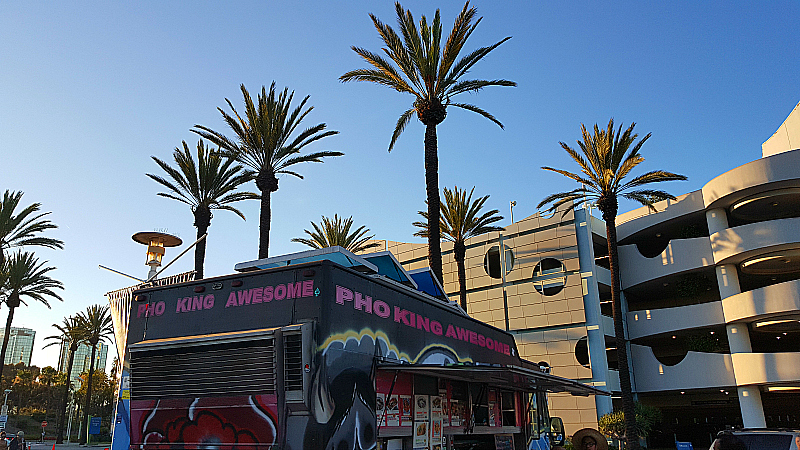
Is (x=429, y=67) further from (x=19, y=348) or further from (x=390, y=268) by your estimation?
(x=19, y=348)

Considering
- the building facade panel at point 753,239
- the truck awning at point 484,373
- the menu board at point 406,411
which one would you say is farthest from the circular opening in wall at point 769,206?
the menu board at point 406,411

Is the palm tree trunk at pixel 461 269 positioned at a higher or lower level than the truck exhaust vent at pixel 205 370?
higher

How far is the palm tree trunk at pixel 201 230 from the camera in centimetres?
2256

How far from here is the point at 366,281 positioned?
6.88m

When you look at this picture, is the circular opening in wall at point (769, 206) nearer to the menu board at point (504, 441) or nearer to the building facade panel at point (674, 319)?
the building facade panel at point (674, 319)

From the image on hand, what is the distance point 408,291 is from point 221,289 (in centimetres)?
246

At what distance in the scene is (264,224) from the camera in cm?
2088

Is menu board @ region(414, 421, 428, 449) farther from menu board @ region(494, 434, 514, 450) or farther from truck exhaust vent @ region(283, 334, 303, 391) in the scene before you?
menu board @ region(494, 434, 514, 450)

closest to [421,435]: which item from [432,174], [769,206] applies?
[432,174]

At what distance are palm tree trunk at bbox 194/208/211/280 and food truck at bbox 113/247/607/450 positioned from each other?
15708mm

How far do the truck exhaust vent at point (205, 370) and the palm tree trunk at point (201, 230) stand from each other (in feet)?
52.9

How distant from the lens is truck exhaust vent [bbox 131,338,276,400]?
244 inches

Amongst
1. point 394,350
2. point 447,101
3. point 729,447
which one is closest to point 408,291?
point 394,350

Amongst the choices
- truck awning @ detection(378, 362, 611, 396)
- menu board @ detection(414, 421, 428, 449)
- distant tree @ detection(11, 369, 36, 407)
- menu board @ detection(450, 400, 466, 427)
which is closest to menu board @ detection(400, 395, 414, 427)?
menu board @ detection(414, 421, 428, 449)
